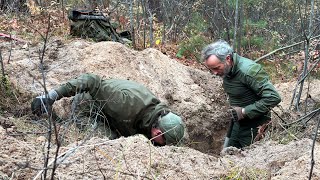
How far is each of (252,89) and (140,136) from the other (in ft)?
8.18

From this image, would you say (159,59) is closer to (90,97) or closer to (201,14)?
(90,97)

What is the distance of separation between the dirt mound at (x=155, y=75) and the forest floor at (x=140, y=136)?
0.05ft

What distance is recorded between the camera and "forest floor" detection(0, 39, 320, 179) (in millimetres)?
2746

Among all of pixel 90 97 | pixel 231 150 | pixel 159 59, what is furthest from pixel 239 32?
pixel 231 150

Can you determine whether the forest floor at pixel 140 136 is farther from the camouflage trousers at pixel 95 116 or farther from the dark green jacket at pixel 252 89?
the camouflage trousers at pixel 95 116

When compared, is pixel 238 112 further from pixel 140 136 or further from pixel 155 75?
pixel 140 136

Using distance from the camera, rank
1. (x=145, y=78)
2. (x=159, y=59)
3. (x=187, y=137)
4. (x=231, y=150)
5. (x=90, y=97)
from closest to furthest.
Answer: (x=231, y=150) < (x=90, y=97) < (x=187, y=137) < (x=145, y=78) < (x=159, y=59)

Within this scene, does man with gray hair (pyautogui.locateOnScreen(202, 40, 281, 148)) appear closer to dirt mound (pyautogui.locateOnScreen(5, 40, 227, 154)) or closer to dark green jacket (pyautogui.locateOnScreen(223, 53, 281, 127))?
dark green jacket (pyautogui.locateOnScreen(223, 53, 281, 127))

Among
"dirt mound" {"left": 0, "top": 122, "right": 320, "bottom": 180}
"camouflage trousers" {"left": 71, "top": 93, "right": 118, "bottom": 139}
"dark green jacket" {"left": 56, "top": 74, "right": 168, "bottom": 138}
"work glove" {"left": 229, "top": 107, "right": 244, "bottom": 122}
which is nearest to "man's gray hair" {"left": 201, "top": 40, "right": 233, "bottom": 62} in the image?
"work glove" {"left": 229, "top": 107, "right": 244, "bottom": 122}

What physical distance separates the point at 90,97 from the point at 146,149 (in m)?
2.26

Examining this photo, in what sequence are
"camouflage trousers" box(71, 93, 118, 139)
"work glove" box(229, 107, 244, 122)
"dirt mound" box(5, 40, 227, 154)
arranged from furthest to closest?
1. "dirt mound" box(5, 40, 227, 154)
2. "work glove" box(229, 107, 244, 122)
3. "camouflage trousers" box(71, 93, 118, 139)

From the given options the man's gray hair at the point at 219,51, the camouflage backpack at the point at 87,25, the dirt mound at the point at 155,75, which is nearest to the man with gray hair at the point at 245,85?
the man's gray hair at the point at 219,51

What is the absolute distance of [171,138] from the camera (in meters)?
4.69

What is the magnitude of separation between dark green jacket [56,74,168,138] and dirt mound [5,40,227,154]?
132 centimetres
